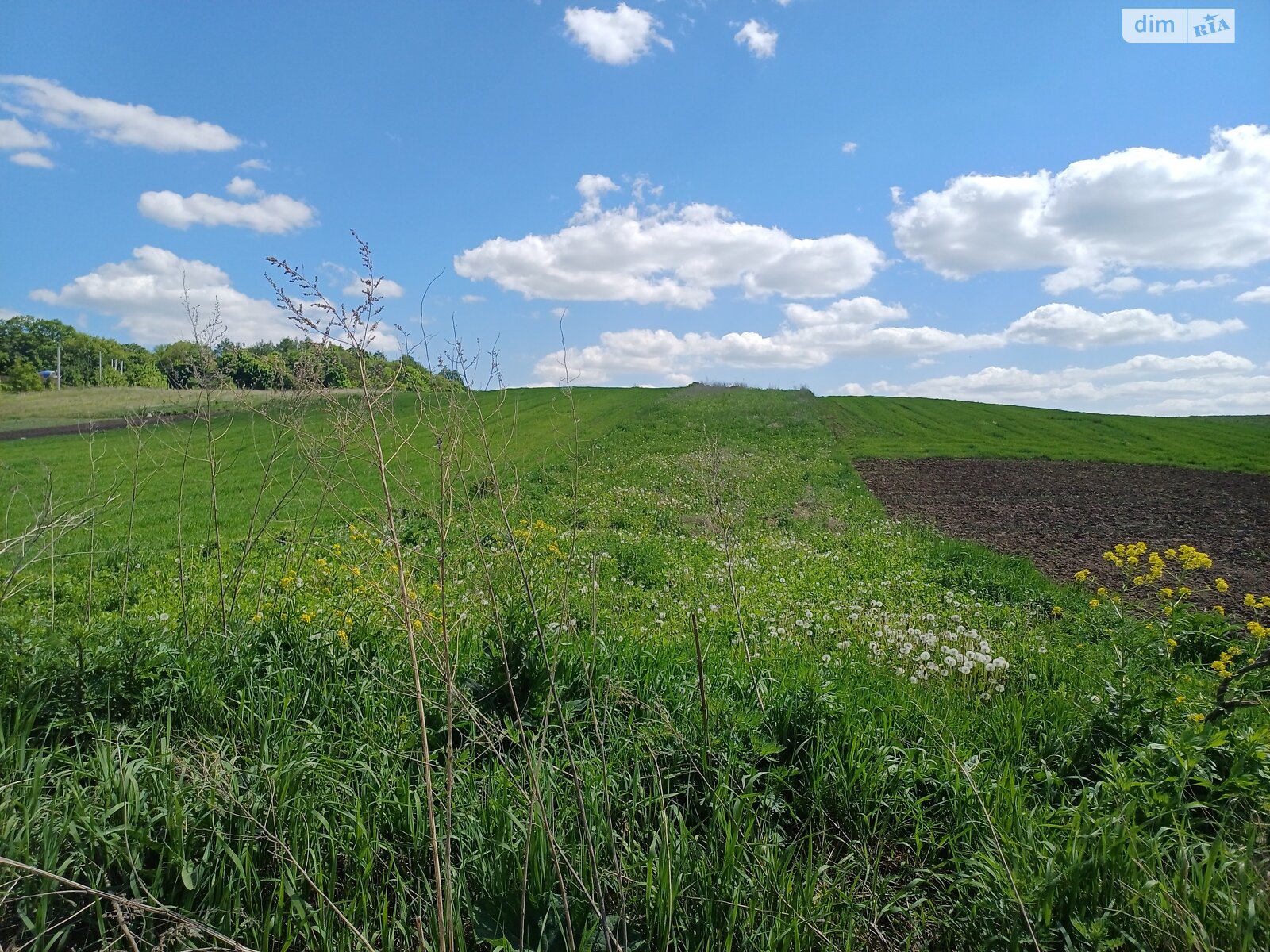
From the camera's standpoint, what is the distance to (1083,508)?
1584 cm

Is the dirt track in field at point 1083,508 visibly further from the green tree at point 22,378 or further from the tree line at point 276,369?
the green tree at point 22,378

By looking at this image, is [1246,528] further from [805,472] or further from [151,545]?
[151,545]

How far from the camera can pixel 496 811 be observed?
2562 mm

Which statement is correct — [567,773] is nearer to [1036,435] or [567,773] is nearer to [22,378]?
[1036,435]

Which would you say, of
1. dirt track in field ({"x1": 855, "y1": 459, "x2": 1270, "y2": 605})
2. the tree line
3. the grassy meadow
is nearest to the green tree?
the tree line

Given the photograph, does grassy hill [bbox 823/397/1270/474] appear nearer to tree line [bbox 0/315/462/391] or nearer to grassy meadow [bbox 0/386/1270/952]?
grassy meadow [bbox 0/386/1270/952]

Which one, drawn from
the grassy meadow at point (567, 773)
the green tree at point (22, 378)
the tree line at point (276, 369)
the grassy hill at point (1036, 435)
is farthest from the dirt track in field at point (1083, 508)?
the green tree at point (22, 378)

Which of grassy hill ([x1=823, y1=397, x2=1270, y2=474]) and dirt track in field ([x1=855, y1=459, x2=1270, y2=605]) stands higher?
grassy hill ([x1=823, y1=397, x2=1270, y2=474])

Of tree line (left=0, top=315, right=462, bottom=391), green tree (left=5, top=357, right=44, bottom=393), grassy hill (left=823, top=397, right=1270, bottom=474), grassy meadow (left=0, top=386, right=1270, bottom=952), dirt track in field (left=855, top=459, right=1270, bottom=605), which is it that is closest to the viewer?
grassy meadow (left=0, top=386, right=1270, bottom=952)

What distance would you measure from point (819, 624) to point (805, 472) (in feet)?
45.9

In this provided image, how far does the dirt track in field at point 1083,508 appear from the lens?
1131 centimetres

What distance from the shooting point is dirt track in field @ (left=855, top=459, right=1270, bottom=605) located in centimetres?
1131

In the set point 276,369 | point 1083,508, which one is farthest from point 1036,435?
point 276,369

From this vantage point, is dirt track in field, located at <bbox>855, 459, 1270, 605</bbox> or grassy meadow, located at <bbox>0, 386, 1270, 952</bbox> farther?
dirt track in field, located at <bbox>855, 459, 1270, 605</bbox>
